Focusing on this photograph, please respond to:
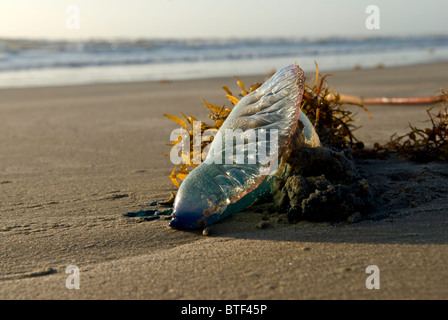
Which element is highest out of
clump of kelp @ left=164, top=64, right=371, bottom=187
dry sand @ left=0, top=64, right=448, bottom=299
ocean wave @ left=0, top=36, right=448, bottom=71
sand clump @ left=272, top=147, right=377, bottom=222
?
ocean wave @ left=0, top=36, right=448, bottom=71

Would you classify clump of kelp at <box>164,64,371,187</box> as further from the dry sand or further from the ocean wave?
the ocean wave

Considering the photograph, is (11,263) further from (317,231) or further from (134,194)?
(317,231)

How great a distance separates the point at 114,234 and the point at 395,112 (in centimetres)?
401

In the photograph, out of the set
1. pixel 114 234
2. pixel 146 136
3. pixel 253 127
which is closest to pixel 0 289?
pixel 114 234

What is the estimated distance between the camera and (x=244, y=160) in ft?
6.93

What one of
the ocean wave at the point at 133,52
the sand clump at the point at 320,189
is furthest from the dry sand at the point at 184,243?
the ocean wave at the point at 133,52

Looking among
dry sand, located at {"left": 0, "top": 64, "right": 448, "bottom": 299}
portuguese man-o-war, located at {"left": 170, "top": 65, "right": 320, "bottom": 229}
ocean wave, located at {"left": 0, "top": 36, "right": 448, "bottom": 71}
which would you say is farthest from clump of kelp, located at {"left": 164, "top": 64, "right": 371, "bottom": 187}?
ocean wave, located at {"left": 0, "top": 36, "right": 448, "bottom": 71}

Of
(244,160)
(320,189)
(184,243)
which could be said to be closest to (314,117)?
(320,189)

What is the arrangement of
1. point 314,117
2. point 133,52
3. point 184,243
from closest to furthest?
1. point 184,243
2. point 314,117
3. point 133,52

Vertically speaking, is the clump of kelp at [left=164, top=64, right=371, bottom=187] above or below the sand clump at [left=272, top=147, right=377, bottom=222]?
above

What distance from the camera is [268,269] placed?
1.78 meters

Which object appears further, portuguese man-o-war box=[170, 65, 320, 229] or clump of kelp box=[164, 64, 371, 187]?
clump of kelp box=[164, 64, 371, 187]

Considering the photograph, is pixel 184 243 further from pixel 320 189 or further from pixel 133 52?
pixel 133 52

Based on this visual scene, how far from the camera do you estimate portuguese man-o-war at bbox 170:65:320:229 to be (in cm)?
209
